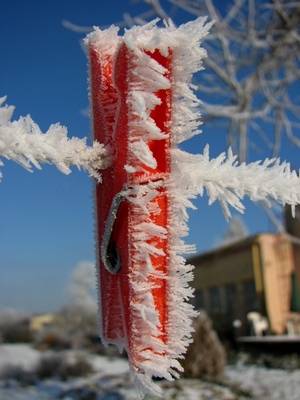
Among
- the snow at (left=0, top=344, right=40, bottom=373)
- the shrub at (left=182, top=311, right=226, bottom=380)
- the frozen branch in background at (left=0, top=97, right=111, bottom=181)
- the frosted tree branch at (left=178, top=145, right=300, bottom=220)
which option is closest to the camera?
the frozen branch in background at (left=0, top=97, right=111, bottom=181)

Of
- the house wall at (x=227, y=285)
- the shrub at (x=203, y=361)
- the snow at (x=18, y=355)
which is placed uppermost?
the house wall at (x=227, y=285)

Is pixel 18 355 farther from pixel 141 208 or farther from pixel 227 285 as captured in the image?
pixel 141 208

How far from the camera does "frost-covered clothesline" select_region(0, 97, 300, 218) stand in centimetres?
45

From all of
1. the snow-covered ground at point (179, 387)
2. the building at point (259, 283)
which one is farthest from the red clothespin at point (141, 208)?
the building at point (259, 283)

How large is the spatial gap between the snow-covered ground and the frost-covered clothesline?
13.6 feet

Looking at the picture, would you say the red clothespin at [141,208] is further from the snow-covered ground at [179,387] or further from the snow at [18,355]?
the snow at [18,355]

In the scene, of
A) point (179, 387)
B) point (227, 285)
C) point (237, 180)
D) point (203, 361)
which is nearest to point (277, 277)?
point (227, 285)

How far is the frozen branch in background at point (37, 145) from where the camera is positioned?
17.3 inches

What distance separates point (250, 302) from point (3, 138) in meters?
11.9

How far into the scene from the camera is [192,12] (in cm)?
283

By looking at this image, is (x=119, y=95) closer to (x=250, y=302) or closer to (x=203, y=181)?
(x=203, y=181)

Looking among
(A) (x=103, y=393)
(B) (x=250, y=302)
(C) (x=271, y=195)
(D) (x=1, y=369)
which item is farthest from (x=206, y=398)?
(B) (x=250, y=302)

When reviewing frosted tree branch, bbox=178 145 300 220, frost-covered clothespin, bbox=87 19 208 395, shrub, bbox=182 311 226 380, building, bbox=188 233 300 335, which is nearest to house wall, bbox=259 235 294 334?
building, bbox=188 233 300 335

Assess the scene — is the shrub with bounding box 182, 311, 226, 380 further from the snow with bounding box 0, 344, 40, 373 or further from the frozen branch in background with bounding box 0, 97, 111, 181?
the frozen branch in background with bounding box 0, 97, 111, 181
